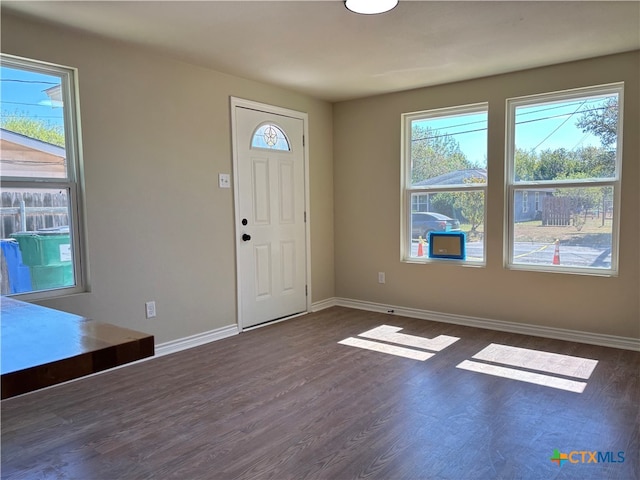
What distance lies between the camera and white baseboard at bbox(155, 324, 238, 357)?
3484 mm

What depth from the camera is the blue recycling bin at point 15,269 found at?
8.86 feet

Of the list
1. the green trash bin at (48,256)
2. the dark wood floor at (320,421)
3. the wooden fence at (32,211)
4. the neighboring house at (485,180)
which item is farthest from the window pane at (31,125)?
the neighboring house at (485,180)

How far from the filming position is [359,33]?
2918mm

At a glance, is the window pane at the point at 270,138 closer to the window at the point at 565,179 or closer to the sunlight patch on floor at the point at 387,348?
the sunlight patch on floor at the point at 387,348

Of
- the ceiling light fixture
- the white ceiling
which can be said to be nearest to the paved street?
the white ceiling

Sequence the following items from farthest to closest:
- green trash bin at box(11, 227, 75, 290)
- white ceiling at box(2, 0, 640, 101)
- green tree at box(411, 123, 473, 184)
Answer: green tree at box(411, 123, 473, 184) < green trash bin at box(11, 227, 75, 290) < white ceiling at box(2, 0, 640, 101)

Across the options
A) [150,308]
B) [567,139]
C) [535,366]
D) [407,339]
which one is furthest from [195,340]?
[567,139]

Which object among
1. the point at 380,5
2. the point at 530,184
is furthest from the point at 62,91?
the point at 530,184

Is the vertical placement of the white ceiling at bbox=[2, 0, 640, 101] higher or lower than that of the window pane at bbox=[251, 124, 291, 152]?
higher

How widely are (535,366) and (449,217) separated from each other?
1700 millimetres

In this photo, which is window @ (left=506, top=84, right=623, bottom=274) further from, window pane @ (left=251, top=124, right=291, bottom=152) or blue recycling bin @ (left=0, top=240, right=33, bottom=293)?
blue recycling bin @ (left=0, top=240, right=33, bottom=293)

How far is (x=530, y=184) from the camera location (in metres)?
3.88

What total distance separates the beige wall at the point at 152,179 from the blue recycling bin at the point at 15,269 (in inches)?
7.4

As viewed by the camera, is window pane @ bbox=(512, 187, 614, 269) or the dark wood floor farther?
window pane @ bbox=(512, 187, 614, 269)
